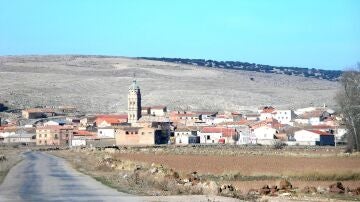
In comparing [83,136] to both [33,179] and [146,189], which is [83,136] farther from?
[146,189]

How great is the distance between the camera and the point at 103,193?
2739 cm

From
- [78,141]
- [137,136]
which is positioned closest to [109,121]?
[137,136]

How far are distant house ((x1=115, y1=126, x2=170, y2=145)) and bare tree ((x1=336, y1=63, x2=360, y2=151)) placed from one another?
47.3 metres

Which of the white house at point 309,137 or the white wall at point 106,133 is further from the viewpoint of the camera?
the white wall at point 106,133

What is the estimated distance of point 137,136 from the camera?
374 feet

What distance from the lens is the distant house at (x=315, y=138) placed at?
104225 millimetres

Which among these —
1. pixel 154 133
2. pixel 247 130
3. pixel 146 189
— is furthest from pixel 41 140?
pixel 146 189

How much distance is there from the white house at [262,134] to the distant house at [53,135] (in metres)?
25.3

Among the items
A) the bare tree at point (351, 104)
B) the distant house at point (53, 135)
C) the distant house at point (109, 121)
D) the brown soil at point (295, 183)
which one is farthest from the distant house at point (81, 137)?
the brown soil at point (295, 183)

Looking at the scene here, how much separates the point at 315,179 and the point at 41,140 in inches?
3544

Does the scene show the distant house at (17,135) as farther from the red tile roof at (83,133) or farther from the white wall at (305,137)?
the white wall at (305,137)

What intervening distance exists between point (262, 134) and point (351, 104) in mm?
47855

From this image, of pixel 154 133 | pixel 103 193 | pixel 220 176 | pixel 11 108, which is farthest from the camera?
pixel 11 108

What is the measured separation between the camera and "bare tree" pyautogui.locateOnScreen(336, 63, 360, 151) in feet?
219
